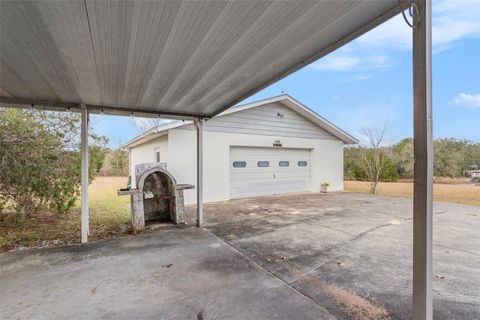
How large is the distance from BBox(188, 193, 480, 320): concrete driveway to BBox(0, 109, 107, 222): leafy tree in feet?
10.3

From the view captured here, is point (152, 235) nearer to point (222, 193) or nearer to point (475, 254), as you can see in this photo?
point (222, 193)

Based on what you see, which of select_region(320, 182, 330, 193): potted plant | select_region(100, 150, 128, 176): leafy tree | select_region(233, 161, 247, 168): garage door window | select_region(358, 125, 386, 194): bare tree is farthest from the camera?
select_region(100, 150, 128, 176): leafy tree

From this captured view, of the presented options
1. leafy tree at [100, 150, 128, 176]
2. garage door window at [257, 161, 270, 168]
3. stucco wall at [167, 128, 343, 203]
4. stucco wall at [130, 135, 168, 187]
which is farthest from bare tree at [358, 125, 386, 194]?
leafy tree at [100, 150, 128, 176]

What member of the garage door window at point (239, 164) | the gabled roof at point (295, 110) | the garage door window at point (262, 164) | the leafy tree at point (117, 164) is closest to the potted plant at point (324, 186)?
the gabled roof at point (295, 110)

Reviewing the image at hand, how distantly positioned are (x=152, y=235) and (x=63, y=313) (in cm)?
248

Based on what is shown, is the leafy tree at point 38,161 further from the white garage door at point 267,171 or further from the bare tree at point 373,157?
the bare tree at point 373,157

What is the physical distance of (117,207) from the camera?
7414 millimetres

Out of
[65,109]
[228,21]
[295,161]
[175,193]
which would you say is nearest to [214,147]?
[175,193]

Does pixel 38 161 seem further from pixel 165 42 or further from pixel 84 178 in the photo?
pixel 165 42

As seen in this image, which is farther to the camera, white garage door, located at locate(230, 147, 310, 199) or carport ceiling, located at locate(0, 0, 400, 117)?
white garage door, located at locate(230, 147, 310, 199)

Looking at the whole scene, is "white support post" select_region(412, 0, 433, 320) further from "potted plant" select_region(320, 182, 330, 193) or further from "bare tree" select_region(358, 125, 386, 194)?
"bare tree" select_region(358, 125, 386, 194)

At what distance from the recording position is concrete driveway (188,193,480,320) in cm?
245

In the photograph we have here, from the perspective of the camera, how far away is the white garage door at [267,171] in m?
9.28

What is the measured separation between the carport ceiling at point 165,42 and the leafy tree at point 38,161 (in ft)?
3.20
